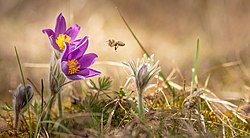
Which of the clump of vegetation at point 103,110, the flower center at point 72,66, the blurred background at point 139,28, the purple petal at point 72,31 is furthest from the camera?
the blurred background at point 139,28

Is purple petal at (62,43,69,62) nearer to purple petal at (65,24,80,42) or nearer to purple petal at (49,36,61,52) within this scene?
purple petal at (49,36,61,52)

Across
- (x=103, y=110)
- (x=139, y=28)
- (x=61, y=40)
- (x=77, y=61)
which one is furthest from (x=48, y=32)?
(x=139, y=28)

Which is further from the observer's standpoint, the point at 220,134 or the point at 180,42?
the point at 180,42

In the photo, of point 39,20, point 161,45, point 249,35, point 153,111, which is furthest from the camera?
point 39,20

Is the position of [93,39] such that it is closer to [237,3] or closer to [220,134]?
[237,3]

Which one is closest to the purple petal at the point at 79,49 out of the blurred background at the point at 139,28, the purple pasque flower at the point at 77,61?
the purple pasque flower at the point at 77,61

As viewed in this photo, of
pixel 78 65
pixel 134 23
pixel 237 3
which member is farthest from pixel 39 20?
pixel 78 65

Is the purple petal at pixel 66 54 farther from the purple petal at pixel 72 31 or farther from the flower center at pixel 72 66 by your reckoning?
the purple petal at pixel 72 31
